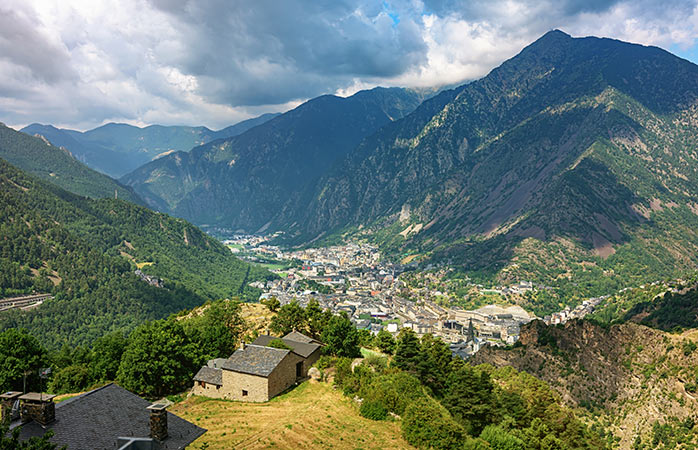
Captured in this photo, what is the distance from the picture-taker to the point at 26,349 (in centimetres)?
4616

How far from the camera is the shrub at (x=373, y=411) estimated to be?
118 feet

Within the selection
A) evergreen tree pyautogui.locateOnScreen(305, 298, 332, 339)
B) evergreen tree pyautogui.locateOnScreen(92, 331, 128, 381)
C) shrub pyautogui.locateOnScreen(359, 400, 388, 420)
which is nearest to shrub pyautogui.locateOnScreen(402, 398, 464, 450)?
shrub pyautogui.locateOnScreen(359, 400, 388, 420)

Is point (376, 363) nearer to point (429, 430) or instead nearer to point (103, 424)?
point (429, 430)

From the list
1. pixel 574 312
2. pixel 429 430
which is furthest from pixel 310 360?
pixel 574 312

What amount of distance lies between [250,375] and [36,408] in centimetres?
2378

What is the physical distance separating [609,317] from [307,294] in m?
105

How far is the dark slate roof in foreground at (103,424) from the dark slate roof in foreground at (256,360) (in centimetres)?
1898

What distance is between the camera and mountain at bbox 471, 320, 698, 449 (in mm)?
45656

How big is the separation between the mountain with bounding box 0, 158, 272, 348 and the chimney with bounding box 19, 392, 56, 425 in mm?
93821

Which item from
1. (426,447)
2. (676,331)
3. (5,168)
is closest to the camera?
(426,447)

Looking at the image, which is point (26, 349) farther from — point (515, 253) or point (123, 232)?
point (515, 253)

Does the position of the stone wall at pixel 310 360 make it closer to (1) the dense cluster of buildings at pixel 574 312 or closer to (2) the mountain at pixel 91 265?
(2) the mountain at pixel 91 265

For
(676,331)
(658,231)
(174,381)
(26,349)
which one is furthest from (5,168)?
(658,231)

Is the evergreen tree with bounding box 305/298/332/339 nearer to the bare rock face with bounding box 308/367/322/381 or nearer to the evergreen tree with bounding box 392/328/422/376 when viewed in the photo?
the bare rock face with bounding box 308/367/322/381
